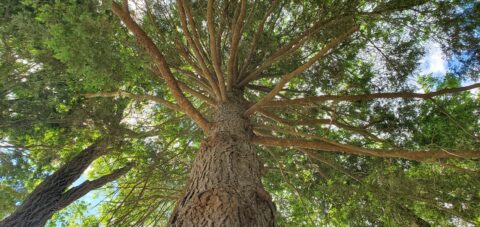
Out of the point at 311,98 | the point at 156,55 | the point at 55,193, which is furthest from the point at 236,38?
the point at 55,193

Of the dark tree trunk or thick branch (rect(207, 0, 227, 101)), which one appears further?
the dark tree trunk

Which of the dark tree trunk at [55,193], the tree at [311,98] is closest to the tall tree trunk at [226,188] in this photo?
the tree at [311,98]

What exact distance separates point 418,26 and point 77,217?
799 cm

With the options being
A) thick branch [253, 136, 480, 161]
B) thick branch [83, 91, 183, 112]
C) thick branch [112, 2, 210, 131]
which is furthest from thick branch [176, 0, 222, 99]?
thick branch [253, 136, 480, 161]

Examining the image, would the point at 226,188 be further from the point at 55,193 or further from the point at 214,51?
the point at 55,193

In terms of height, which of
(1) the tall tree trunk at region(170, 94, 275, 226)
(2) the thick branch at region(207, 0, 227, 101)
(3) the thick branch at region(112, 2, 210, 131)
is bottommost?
(1) the tall tree trunk at region(170, 94, 275, 226)

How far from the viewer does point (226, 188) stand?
2465mm

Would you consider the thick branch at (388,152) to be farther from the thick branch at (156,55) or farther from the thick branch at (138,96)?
the thick branch at (138,96)

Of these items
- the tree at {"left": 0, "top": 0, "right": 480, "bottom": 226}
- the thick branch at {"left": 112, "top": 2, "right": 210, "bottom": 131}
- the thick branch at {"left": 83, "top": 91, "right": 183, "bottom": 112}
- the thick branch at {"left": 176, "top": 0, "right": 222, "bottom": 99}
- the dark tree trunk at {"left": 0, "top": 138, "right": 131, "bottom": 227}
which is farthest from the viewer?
the dark tree trunk at {"left": 0, "top": 138, "right": 131, "bottom": 227}

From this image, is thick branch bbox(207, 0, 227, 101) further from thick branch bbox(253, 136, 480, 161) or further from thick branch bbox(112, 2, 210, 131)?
thick branch bbox(253, 136, 480, 161)

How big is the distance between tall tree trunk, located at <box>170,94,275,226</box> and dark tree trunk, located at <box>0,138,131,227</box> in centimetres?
285

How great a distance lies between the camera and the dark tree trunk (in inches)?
190

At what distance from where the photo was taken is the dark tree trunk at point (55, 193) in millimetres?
4833

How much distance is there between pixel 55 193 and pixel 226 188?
4.06m
